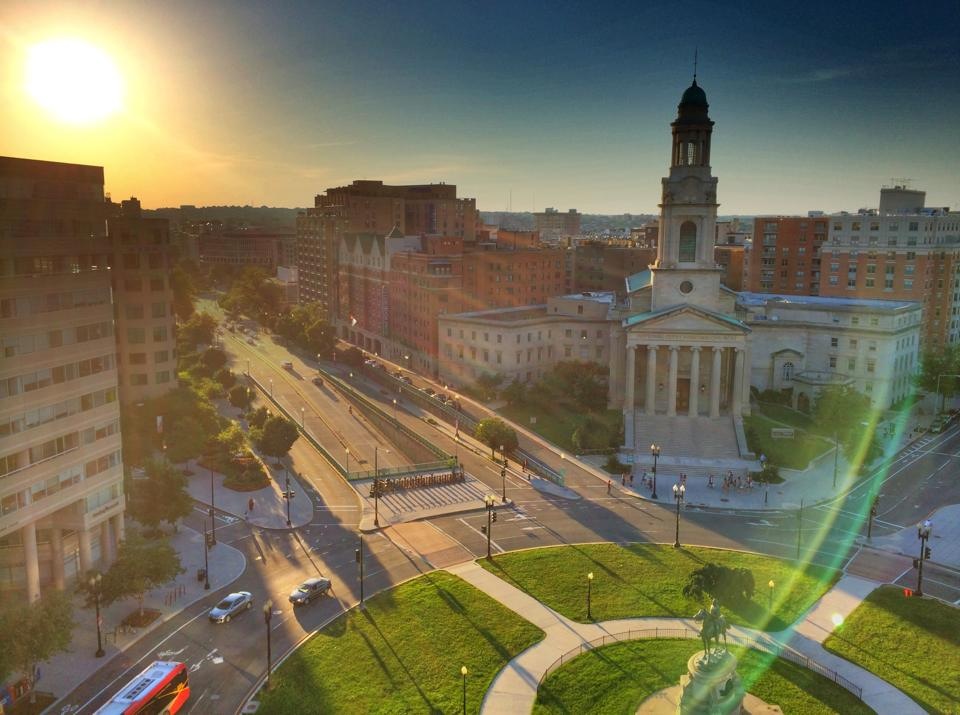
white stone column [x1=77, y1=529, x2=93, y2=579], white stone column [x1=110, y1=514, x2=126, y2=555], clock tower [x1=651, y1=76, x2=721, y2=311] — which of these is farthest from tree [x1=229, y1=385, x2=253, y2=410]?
clock tower [x1=651, y1=76, x2=721, y2=311]

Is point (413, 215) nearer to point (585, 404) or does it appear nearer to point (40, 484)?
point (585, 404)

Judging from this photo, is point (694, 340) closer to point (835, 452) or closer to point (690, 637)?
point (835, 452)

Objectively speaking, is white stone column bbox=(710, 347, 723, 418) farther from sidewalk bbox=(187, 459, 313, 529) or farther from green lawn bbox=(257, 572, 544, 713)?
green lawn bbox=(257, 572, 544, 713)

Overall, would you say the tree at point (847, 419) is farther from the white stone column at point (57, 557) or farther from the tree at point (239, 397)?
the white stone column at point (57, 557)

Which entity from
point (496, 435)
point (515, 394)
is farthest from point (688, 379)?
point (496, 435)

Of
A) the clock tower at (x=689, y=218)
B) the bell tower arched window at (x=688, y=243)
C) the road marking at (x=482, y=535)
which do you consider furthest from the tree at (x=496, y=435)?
the bell tower arched window at (x=688, y=243)

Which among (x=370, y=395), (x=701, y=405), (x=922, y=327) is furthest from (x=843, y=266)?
(x=370, y=395)
